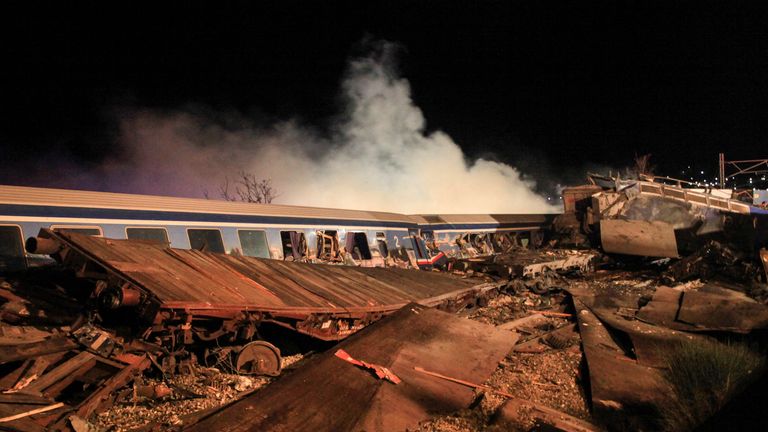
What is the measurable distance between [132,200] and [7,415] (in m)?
7.44

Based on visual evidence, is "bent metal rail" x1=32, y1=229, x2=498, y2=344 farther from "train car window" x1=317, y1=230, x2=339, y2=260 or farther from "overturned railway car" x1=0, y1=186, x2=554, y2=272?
"train car window" x1=317, y1=230, x2=339, y2=260

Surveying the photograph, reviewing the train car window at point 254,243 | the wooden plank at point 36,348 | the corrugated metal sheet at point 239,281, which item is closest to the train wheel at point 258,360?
the corrugated metal sheet at point 239,281

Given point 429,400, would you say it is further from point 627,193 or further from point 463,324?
point 627,193

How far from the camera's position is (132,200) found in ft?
33.6

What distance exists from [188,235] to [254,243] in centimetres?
211

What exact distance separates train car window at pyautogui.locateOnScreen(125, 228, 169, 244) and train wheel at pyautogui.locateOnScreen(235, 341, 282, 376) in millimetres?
4871

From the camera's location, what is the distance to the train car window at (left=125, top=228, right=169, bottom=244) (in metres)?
9.86

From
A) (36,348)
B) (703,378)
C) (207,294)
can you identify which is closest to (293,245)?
(207,294)

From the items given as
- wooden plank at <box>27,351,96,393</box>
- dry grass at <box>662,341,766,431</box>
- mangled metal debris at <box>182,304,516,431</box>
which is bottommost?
dry grass at <box>662,341,766,431</box>

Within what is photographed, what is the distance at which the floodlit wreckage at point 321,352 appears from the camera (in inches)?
182

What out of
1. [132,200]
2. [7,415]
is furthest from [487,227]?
[7,415]

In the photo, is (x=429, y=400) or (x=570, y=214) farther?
(x=570, y=214)

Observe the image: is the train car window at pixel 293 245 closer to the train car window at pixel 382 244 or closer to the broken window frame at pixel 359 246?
the broken window frame at pixel 359 246

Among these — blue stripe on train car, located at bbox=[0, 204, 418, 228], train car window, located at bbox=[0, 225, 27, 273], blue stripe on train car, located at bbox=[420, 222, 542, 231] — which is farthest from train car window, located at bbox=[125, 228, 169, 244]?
blue stripe on train car, located at bbox=[420, 222, 542, 231]
